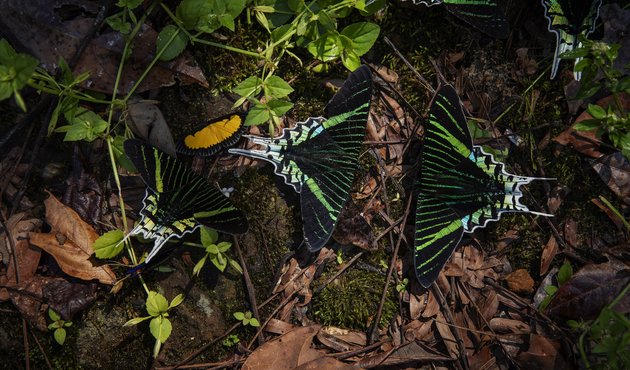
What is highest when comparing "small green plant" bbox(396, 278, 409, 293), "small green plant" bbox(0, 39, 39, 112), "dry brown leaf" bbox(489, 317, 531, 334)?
"small green plant" bbox(0, 39, 39, 112)

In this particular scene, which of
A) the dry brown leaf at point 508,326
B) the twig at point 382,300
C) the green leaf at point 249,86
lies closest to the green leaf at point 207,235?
the green leaf at point 249,86

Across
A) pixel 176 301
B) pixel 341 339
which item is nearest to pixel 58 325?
pixel 176 301

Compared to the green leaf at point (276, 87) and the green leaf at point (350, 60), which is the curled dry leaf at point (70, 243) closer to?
the green leaf at point (276, 87)

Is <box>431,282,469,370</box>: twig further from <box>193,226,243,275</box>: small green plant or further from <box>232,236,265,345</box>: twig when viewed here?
<box>193,226,243,275</box>: small green plant

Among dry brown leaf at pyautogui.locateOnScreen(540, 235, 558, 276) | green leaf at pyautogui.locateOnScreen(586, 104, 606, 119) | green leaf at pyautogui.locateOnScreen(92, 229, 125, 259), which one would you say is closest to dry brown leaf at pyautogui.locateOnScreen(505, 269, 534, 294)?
dry brown leaf at pyautogui.locateOnScreen(540, 235, 558, 276)

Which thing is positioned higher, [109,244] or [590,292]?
[109,244]

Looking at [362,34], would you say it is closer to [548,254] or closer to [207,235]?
[207,235]

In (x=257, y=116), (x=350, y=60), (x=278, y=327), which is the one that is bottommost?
(x=278, y=327)
